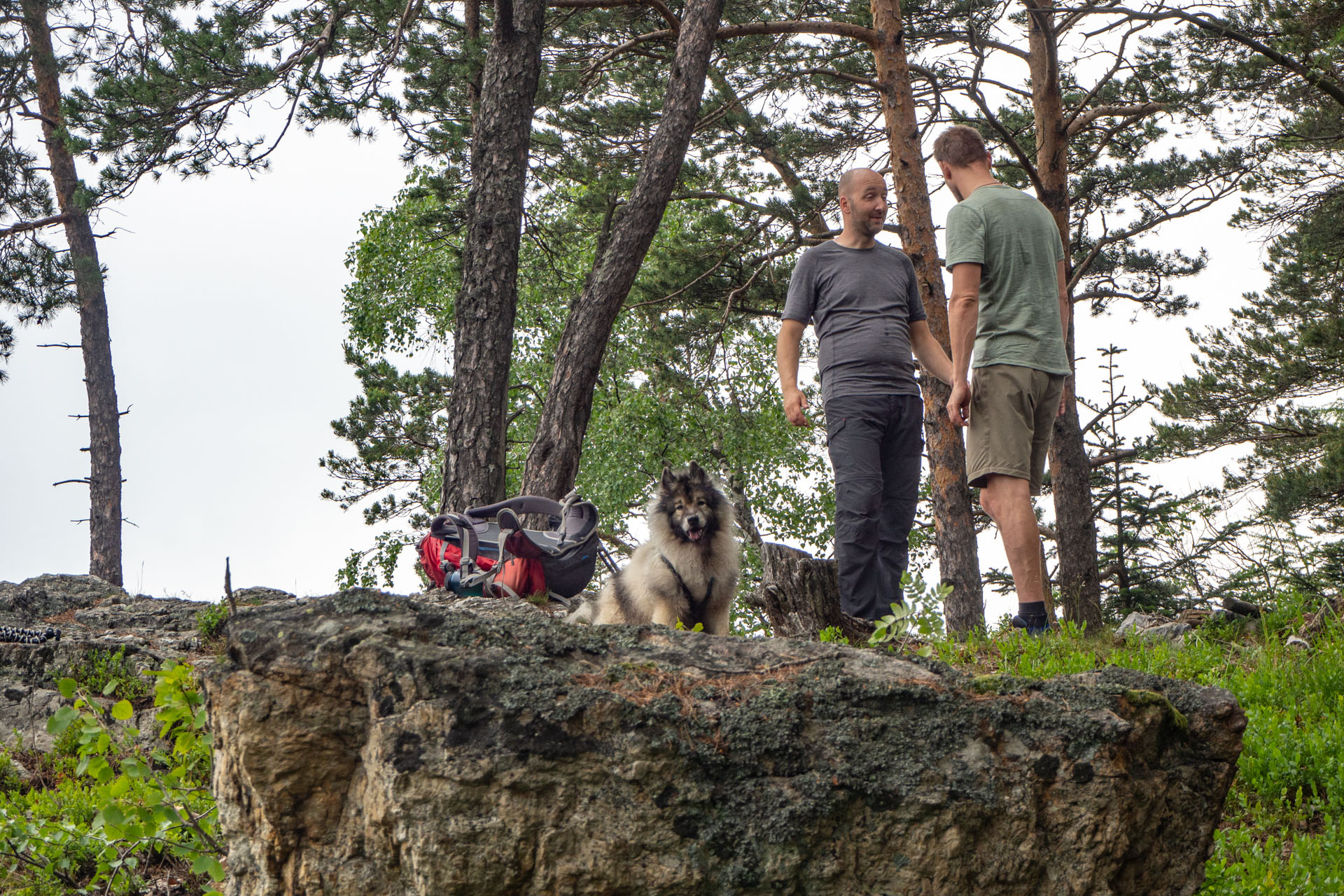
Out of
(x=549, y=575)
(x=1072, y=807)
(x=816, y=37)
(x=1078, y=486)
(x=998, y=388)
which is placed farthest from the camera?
(x=816, y=37)

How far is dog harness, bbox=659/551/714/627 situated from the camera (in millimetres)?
6371

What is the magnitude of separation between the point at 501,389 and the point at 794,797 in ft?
23.9

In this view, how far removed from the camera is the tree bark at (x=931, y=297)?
9672 mm

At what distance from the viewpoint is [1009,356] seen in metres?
4.96

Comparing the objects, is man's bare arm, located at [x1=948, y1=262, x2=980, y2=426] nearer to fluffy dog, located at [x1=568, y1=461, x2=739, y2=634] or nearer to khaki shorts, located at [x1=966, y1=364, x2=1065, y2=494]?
khaki shorts, located at [x1=966, y1=364, x2=1065, y2=494]

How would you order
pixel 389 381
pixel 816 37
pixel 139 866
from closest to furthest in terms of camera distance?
pixel 139 866
pixel 816 37
pixel 389 381

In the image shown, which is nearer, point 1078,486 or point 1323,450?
point 1078,486

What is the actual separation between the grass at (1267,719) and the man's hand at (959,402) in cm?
100

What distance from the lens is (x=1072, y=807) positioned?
2.10 metres

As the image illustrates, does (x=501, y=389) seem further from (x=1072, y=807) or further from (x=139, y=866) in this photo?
(x=1072, y=807)

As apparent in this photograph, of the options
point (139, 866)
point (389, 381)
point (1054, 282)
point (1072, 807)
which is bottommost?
point (139, 866)

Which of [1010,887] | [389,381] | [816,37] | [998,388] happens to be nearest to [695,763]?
[1010,887]

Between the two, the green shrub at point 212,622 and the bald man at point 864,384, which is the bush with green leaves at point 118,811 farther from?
the bald man at point 864,384

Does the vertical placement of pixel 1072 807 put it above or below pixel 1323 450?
below
